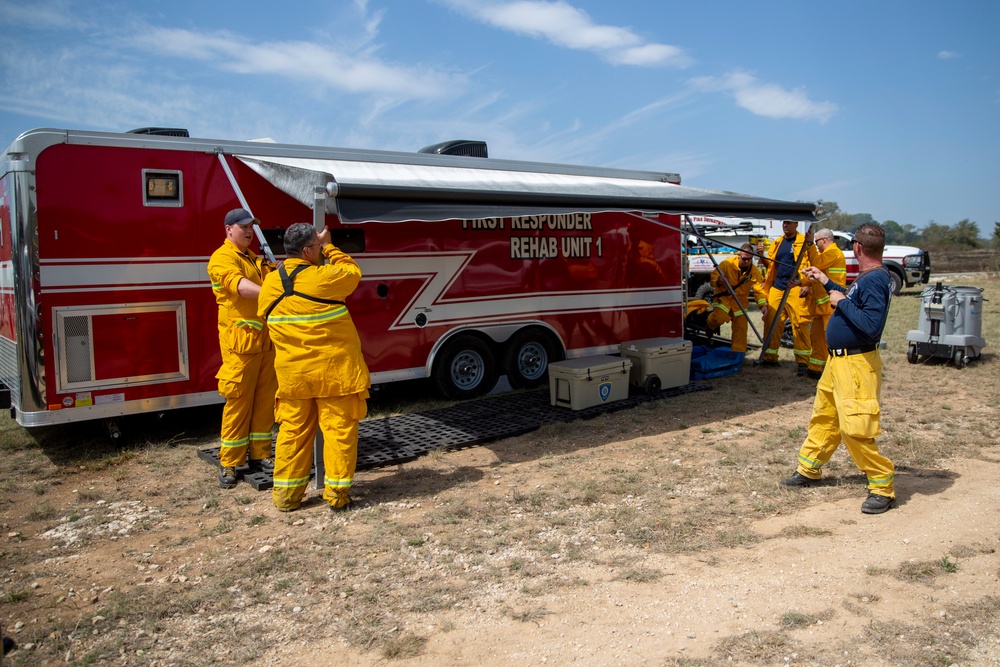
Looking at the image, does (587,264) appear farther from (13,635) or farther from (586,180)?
(13,635)

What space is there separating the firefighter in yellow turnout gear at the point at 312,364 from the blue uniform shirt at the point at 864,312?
3158 millimetres

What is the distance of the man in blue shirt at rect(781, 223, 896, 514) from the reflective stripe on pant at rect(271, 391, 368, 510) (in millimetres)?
3117

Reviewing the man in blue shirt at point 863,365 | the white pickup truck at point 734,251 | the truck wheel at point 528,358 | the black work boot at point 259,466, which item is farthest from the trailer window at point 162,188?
the white pickup truck at point 734,251

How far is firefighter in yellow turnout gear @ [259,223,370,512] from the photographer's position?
483 cm

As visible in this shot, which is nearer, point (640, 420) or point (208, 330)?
point (208, 330)

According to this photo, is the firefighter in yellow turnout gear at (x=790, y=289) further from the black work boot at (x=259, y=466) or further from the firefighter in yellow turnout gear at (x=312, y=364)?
the black work boot at (x=259, y=466)

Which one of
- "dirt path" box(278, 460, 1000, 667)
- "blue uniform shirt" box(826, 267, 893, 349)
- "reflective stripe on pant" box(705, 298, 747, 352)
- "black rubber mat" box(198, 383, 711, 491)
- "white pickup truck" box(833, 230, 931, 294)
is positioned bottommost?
"dirt path" box(278, 460, 1000, 667)

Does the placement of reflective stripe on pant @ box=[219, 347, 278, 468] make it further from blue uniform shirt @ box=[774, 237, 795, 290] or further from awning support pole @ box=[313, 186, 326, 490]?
blue uniform shirt @ box=[774, 237, 795, 290]

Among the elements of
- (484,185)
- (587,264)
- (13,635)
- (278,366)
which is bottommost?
(13,635)

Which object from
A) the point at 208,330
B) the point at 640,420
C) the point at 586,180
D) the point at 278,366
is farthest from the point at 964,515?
the point at 208,330

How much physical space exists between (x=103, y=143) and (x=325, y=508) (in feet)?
11.8

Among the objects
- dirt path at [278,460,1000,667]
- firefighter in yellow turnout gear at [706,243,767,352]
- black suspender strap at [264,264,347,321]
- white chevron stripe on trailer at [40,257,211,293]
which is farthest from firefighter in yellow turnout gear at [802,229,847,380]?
white chevron stripe on trailer at [40,257,211,293]

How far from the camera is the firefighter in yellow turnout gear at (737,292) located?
10117 mm

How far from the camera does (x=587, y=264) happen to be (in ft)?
29.3
